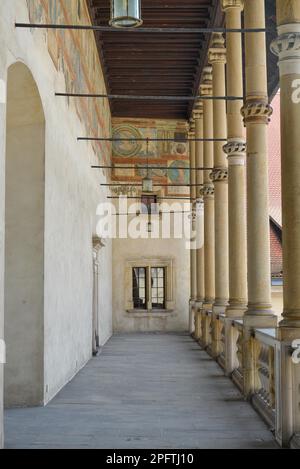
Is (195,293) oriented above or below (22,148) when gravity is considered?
below

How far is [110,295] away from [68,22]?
41.9ft

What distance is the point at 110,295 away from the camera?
22578 millimetres

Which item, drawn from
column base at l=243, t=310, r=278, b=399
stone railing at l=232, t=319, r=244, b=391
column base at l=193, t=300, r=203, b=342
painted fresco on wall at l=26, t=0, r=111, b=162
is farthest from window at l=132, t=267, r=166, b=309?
column base at l=243, t=310, r=278, b=399

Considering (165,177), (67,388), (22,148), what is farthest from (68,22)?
(165,177)

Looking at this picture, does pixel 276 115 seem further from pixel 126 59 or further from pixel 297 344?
pixel 297 344

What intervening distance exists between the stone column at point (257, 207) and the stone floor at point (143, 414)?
109 centimetres

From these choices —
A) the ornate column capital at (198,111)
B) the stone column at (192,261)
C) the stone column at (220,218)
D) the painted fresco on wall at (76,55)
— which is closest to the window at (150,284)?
the stone column at (192,261)

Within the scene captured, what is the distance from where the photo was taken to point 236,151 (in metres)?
11.8

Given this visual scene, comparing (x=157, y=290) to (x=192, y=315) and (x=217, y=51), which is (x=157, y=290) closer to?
(x=192, y=315)

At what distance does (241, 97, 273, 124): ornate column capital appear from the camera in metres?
9.52

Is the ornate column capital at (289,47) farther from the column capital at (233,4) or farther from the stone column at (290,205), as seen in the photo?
the column capital at (233,4)

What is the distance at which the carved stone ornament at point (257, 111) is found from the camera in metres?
9.52

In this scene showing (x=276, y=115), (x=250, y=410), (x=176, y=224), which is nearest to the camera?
(x=250, y=410)

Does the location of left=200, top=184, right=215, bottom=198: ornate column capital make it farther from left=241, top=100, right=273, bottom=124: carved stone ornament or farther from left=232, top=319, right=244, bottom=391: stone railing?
left=241, top=100, right=273, bottom=124: carved stone ornament
